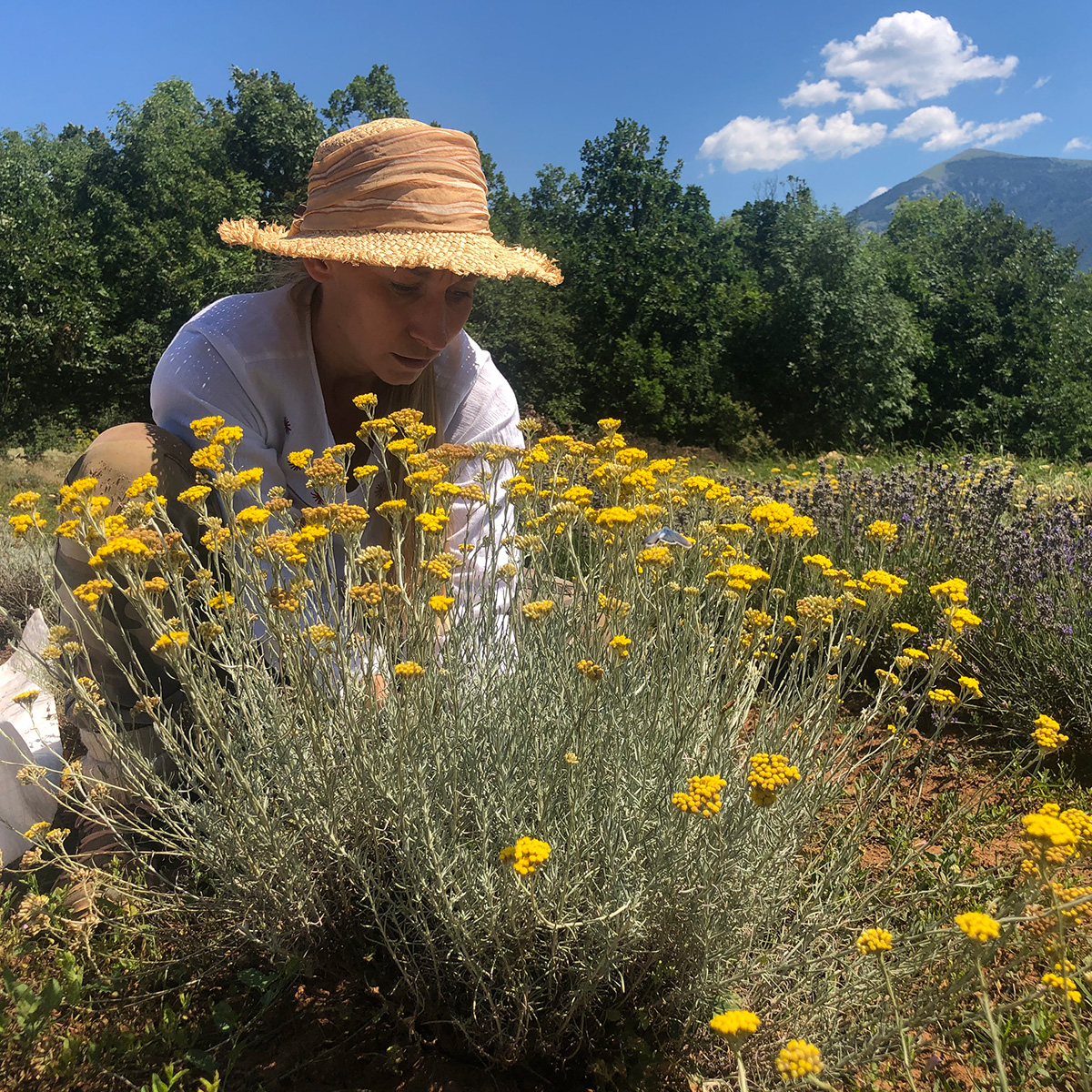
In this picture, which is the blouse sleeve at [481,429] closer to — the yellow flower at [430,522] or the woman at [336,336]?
the woman at [336,336]

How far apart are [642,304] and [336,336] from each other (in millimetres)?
15308

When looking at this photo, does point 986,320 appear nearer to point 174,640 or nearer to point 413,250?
point 413,250

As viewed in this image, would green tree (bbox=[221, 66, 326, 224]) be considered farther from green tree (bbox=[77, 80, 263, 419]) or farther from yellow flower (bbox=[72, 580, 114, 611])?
yellow flower (bbox=[72, 580, 114, 611])

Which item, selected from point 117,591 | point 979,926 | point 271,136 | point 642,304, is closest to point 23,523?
point 117,591

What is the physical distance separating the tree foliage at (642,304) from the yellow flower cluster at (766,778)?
13581mm

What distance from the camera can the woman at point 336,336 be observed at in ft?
6.63

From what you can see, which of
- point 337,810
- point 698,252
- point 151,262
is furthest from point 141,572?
point 151,262

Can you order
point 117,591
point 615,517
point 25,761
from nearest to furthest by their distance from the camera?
point 615,517 → point 25,761 → point 117,591

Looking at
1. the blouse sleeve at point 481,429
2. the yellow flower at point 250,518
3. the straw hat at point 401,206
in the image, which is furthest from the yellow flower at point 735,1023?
the straw hat at point 401,206

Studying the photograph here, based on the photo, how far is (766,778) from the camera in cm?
104

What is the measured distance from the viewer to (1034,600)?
2.96 metres

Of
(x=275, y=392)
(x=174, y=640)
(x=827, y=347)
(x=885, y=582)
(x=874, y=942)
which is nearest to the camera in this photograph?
(x=874, y=942)

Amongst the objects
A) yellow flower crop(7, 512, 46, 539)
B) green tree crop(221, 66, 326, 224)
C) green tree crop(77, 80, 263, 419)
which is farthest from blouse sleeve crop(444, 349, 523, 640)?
green tree crop(221, 66, 326, 224)

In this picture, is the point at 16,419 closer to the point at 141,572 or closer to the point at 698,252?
the point at 698,252
